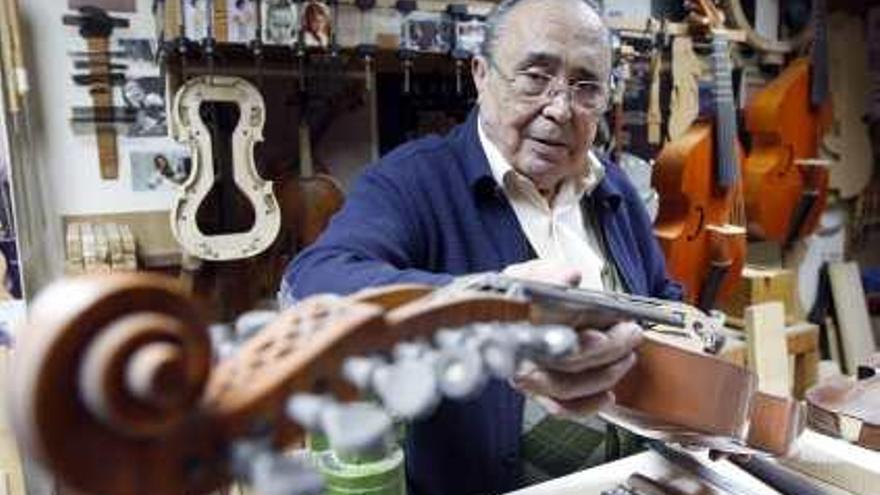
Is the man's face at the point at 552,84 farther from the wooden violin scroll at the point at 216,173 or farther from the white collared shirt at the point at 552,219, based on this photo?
the wooden violin scroll at the point at 216,173

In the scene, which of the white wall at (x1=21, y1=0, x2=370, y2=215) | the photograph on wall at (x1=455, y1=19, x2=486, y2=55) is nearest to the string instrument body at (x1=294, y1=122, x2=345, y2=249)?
the white wall at (x1=21, y1=0, x2=370, y2=215)

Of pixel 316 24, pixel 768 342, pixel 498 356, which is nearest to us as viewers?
pixel 498 356

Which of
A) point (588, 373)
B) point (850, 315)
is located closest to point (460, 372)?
point (588, 373)

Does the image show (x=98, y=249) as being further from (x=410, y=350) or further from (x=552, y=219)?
(x=410, y=350)

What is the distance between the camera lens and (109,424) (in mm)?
276

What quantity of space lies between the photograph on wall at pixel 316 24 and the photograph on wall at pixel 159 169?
1.37 ft

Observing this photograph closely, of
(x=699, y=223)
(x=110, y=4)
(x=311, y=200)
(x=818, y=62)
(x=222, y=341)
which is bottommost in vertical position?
(x=699, y=223)

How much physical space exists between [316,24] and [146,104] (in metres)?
0.45

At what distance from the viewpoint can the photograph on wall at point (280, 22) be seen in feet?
5.22

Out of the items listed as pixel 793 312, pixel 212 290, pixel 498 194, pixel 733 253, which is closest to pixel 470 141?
pixel 498 194

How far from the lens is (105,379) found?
0.88 feet

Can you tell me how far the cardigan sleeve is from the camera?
2.22ft

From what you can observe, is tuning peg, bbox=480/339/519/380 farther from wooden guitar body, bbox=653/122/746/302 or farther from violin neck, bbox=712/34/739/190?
violin neck, bbox=712/34/739/190

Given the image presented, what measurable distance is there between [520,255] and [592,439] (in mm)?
272
